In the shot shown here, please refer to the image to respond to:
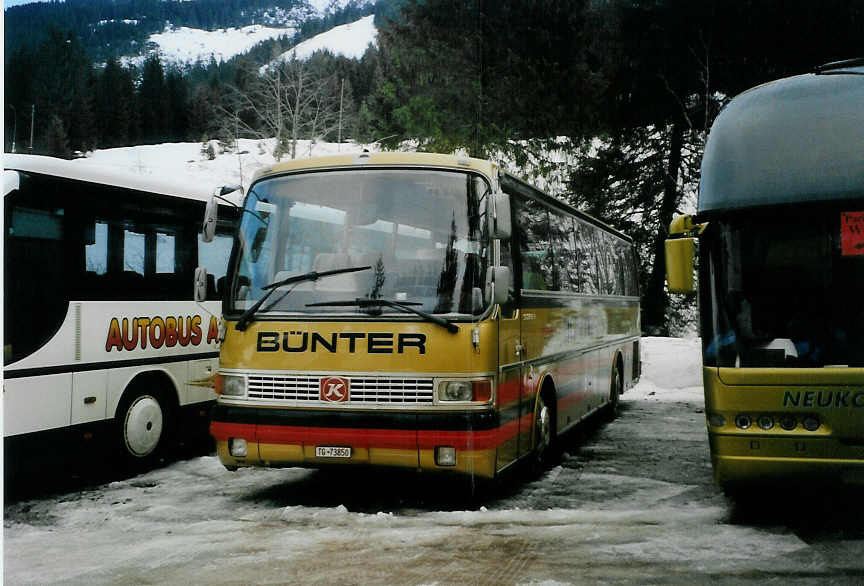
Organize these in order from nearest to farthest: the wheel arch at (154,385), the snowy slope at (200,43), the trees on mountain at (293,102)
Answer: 1. the wheel arch at (154,385)
2. the snowy slope at (200,43)
3. the trees on mountain at (293,102)

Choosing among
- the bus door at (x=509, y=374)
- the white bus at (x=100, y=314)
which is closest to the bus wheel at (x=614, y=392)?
the bus door at (x=509, y=374)

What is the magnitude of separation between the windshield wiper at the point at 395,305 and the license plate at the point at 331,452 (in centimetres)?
122

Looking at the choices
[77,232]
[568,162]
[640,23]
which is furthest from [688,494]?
[568,162]

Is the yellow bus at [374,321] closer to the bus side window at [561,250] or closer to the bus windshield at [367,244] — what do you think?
the bus windshield at [367,244]

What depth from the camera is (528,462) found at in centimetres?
947

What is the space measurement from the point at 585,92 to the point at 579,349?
1650cm

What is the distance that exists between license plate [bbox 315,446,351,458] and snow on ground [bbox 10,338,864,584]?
0.48 metres

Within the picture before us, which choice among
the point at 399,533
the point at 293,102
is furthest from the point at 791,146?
the point at 293,102

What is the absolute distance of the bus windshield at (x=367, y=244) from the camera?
7652 millimetres

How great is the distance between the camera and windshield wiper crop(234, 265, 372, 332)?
7.77m

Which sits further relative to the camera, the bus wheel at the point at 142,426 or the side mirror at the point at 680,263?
the bus wheel at the point at 142,426

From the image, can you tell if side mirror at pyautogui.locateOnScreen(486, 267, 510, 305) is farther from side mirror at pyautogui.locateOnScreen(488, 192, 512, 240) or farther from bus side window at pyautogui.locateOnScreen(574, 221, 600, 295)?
bus side window at pyautogui.locateOnScreen(574, 221, 600, 295)

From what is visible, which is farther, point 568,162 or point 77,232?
point 568,162

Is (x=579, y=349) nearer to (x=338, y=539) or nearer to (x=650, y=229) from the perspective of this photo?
(x=338, y=539)
